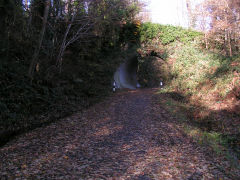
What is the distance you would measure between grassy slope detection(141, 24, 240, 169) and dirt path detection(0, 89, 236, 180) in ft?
3.82

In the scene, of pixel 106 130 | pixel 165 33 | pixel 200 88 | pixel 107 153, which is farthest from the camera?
pixel 165 33

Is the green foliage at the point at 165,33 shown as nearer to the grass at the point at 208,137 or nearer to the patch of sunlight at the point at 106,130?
the grass at the point at 208,137

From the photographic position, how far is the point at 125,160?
17.3 ft

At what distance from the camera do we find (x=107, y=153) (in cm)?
570

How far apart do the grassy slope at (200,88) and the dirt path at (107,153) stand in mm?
1163

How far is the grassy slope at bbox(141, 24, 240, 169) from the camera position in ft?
27.4

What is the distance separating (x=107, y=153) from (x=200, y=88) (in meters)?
11.7

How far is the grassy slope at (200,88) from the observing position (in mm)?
8344

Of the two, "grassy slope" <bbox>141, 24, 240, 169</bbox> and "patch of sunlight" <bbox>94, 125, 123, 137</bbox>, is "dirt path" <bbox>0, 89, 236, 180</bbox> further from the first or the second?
"grassy slope" <bbox>141, 24, 240, 169</bbox>

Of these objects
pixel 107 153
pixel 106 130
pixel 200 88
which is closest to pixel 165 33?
pixel 200 88

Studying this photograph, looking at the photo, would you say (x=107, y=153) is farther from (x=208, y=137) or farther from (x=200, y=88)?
(x=200, y=88)

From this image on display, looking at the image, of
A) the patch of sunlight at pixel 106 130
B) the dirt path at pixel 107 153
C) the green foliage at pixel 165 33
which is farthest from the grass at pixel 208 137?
the green foliage at pixel 165 33

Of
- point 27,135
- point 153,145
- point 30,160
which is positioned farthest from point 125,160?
point 27,135

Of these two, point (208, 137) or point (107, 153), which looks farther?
point (208, 137)
